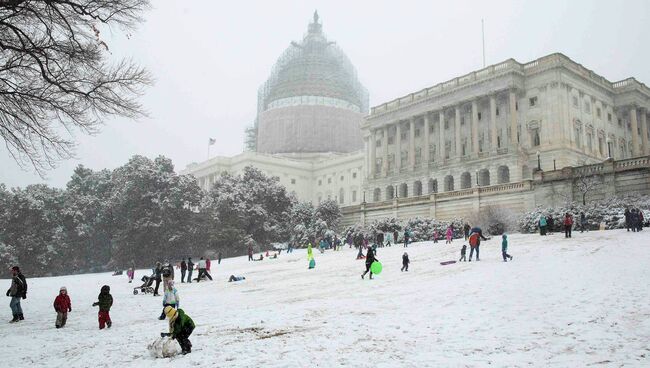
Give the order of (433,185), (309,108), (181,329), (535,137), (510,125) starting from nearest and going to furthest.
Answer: (181,329) < (535,137) < (510,125) < (433,185) < (309,108)

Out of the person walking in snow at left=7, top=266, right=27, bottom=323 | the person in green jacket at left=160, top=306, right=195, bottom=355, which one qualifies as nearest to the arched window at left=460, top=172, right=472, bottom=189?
the person walking in snow at left=7, top=266, right=27, bottom=323

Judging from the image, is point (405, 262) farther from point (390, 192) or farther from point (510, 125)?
point (390, 192)

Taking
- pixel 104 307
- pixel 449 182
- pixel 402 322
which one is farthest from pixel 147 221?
pixel 402 322

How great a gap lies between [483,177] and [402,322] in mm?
60359

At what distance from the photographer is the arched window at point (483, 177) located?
6939cm

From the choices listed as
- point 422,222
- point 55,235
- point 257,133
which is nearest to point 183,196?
point 55,235

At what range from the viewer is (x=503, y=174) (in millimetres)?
68250

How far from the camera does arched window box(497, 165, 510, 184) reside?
67.4 meters

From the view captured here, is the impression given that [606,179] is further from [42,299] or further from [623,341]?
[42,299]

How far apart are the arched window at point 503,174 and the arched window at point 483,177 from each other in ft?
5.97

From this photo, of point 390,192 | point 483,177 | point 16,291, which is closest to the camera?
point 16,291

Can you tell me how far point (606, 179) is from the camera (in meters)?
40.2

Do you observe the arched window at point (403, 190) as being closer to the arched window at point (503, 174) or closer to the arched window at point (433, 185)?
the arched window at point (433, 185)

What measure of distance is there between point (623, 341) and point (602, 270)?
931 centimetres
